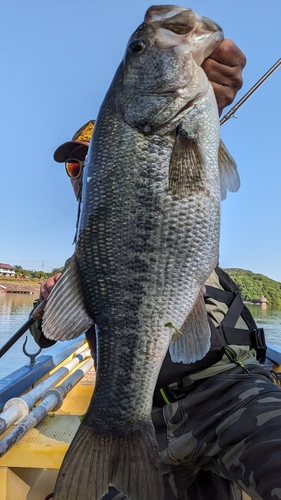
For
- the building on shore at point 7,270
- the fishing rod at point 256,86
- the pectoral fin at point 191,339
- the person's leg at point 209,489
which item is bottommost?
the building on shore at point 7,270

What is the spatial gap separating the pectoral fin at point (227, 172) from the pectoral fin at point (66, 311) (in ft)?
2.75

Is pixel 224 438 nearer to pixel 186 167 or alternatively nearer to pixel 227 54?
pixel 186 167

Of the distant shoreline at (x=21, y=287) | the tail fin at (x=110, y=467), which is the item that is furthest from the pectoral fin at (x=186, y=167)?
the distant shoreline at (x=21, y=287)

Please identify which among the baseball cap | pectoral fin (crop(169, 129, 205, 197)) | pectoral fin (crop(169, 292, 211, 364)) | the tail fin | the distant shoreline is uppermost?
the baseball cap

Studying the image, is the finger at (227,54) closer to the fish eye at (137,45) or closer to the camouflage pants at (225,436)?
the fish eye at (137,45)

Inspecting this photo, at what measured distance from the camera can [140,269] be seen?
1.65 m

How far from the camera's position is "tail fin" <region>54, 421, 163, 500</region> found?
1533mm

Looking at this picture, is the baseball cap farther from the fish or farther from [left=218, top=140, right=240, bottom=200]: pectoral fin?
[left=218, top=140, right=240, bottom=200]: pectoral fin

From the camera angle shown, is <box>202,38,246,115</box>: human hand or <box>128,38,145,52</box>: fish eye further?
<box>202,38,246,115</box>: human hand

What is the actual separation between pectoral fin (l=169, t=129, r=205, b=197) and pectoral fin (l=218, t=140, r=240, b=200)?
0.21 metres

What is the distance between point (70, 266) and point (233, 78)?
1399mm

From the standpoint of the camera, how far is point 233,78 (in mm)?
2137

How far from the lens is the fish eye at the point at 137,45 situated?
6.17ft

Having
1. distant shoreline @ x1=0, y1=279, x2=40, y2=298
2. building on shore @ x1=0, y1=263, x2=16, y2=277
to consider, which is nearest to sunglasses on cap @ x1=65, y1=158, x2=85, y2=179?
distant shoreline @ x1=0, y1=279, x2=40, y2=298
